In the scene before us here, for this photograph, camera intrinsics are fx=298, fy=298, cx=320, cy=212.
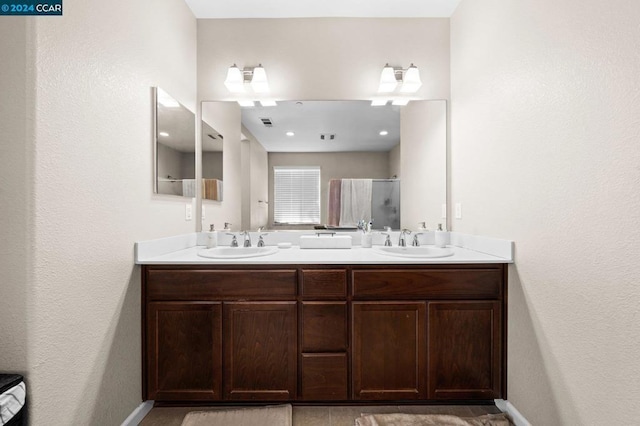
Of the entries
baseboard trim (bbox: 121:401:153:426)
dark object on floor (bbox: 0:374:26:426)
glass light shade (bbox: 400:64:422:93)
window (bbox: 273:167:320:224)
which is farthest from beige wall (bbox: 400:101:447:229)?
dark object on floor (bbox: 0:374:26:426)

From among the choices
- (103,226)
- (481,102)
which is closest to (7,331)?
(103,226)

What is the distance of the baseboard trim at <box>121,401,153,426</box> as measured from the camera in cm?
152

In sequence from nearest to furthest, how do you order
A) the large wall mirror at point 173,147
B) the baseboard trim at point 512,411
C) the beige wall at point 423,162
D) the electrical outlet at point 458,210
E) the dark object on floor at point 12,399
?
the dark object on floor at point 12,399, the baseboard trim at point 512,411, the large wall mirror at point 173,147, the electrical outlet at point 458,210, the beige wall at point 423,162

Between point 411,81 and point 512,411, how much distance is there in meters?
2.16

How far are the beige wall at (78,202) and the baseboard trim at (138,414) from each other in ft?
0.16

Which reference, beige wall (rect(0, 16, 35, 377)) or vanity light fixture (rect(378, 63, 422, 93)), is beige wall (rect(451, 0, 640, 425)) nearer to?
vanity light fixture (rect(378, 63, 422, 93))

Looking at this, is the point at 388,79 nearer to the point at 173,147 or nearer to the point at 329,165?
the point at 329,165

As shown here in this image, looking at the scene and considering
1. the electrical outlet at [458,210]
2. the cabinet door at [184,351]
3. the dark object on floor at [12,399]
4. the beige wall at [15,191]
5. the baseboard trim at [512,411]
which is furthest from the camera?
the electrical outlet at [458,210]

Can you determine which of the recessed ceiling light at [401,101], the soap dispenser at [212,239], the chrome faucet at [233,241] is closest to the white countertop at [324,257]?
the soap dispenser at [212,239]

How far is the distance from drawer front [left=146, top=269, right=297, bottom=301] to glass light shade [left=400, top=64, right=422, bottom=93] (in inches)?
64.5

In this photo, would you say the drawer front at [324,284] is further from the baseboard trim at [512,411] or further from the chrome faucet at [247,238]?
the baseboard trim at [512,411]

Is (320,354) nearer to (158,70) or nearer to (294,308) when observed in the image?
(294,308)

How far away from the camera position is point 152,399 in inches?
64.2

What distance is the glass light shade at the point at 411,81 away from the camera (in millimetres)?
2193
